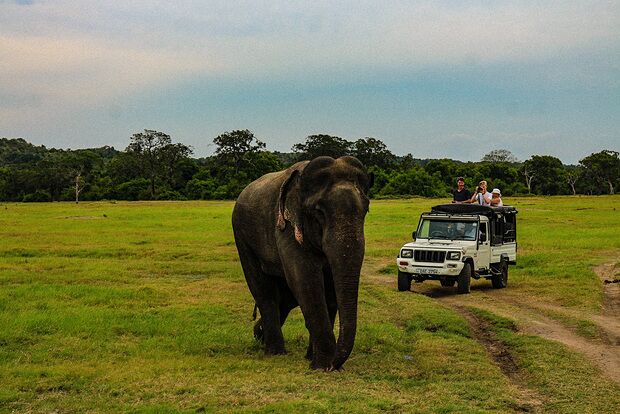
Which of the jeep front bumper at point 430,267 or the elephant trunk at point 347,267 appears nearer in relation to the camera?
the elephant trunk at point 347,267

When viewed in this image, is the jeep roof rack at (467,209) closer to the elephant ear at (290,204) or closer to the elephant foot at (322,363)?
the elephant ear at (290,204)

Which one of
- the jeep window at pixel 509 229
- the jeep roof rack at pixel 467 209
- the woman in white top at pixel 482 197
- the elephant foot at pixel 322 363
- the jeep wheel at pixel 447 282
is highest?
the woman in white top at pixel 482 197

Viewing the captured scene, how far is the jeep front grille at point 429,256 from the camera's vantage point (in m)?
17.7

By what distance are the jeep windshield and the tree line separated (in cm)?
7273

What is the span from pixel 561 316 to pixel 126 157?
314 feet

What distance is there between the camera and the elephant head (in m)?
8.34

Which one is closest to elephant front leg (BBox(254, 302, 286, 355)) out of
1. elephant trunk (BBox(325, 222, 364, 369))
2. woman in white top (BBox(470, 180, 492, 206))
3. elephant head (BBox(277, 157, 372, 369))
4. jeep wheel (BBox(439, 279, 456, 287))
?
elephant head (BBox(277, 157, 372, 369))

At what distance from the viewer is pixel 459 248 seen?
1764cm

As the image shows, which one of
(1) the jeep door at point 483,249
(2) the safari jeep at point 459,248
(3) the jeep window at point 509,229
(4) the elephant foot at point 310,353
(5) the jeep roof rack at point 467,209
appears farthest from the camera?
(3) the jeep window at point 509,229

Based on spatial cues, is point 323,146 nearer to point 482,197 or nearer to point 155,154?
point 155,154

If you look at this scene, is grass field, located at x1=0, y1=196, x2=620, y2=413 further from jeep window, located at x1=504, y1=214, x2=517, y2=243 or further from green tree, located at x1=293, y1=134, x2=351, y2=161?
green tree, located at x1=293, y1=134, x2=351, y2=161

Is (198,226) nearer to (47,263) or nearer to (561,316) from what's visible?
(47,263)

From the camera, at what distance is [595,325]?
13266 millimetres

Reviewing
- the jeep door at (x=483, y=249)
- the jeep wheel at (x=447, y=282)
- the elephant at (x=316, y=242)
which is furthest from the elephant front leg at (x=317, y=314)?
the jeep door at (x=483, y=249)
